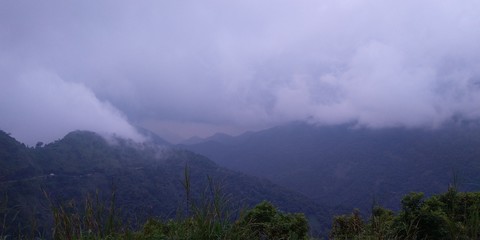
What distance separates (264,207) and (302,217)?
77 centimetres

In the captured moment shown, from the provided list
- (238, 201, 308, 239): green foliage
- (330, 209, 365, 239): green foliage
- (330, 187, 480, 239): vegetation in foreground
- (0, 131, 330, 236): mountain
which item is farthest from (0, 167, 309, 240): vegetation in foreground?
(0, 131, 330, 236): mountain

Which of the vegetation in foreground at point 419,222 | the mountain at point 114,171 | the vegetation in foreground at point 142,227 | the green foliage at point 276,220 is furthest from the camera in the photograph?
the mountain at point 114,171

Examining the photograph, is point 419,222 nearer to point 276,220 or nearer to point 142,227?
point 276,220

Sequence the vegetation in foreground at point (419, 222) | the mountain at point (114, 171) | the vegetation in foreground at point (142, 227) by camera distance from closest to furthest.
Answer: the vegetation in foreground at point (142, 227) < the vegetation in foreground at point (419, 222) < the mountain at point (114, 171)

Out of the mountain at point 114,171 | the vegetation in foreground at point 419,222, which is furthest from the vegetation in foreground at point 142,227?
the mountain at point 114,171

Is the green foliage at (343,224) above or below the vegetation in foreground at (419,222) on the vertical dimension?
below

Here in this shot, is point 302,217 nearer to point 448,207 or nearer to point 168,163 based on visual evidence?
point 448,207

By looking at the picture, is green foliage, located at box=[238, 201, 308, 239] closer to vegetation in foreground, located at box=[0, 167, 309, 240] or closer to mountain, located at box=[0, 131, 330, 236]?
vegetation in foreground, located at box=[0, 167, 309, 240]

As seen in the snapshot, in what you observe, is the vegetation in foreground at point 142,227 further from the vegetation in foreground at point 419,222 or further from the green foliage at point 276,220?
the green foliage at point 276,220

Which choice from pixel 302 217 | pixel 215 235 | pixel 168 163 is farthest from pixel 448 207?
pixel 168 163

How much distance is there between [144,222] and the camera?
4.93 meters

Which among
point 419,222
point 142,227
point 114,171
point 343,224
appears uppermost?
point 142,227

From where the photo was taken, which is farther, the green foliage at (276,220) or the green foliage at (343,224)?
the green foliage at (276,220)

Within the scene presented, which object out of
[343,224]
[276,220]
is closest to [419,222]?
[343,224]
